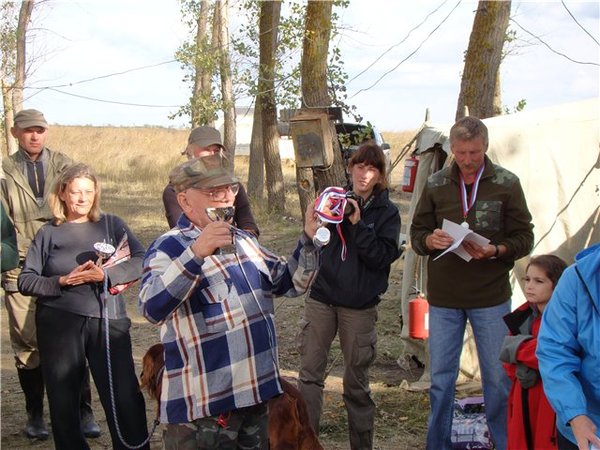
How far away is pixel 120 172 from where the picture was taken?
29203mm

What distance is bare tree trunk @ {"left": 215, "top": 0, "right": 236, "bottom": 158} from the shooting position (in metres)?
16.4

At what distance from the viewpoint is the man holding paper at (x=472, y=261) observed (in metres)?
4.79

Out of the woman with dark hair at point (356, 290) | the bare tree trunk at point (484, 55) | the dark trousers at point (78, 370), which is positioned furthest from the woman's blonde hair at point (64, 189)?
the bare tree trunk at point (484, 55)

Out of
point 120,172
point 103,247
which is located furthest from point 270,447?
point 120,172

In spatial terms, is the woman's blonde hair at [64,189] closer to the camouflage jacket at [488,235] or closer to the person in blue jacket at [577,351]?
the camouflage jacket at [488,235]

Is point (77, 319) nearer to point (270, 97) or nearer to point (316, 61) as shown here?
point (316, 61)

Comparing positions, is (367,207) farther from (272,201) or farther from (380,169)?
(272,201)

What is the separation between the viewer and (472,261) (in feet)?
16.0

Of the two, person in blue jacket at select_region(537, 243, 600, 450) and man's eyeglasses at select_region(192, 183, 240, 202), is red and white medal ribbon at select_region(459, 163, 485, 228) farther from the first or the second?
man's eyeglasses at select_region(192, 183, 240, 202)

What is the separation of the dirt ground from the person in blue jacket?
2.65 meters

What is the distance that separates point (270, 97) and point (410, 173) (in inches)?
313

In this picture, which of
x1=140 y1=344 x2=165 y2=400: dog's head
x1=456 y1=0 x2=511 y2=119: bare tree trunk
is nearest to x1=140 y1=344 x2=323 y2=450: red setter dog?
x1=140 y1=344 x2=165 y2=400: dog's head

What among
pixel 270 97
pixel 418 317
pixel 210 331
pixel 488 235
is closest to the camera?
pixel 210 331

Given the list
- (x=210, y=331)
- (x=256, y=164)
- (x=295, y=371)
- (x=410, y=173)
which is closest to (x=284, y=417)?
(x=210, y=331)
